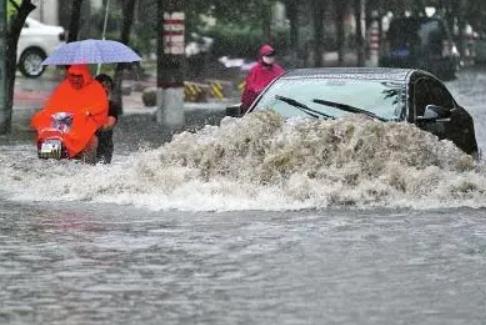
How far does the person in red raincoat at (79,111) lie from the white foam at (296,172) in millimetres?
1100

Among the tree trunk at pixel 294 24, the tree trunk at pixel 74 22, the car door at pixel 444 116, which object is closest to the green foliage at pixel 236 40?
the tree trunk at pixel 294 24

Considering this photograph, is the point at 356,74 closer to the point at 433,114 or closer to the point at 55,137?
the point at 433,114

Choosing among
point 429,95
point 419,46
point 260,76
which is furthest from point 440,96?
point 419,46

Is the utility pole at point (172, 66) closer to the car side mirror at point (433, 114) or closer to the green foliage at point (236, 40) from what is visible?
the car side mirror at point (433, 114)

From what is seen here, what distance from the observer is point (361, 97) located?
14.9 meters

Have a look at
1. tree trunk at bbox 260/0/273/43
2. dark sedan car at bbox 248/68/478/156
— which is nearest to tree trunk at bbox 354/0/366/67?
tree trunk at bbox 260/0/273/43

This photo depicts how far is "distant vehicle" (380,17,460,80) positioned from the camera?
163 ft

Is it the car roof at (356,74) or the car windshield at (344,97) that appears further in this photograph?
the car roof at (356,74)

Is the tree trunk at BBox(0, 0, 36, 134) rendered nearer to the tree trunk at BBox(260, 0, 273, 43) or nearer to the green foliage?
the tree trunk at BBox(260, 0, 273, 43)

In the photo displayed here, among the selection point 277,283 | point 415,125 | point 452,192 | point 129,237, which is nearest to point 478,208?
point 452,192

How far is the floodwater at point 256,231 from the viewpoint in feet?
28.1

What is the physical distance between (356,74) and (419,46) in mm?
35147

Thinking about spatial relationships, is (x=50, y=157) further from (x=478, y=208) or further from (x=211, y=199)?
(x=478, y=208)

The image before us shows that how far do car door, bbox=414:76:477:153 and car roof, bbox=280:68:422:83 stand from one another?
0.21 meters
